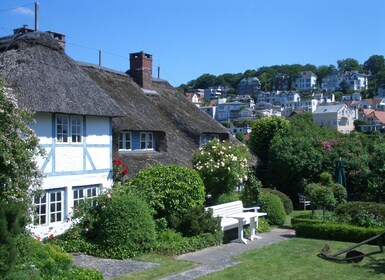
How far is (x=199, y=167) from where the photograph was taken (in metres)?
20.1

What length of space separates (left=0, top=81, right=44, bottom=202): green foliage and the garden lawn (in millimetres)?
4756

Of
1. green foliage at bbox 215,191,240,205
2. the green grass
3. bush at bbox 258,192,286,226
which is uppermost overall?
green foliage at bbox 215,191,240,205

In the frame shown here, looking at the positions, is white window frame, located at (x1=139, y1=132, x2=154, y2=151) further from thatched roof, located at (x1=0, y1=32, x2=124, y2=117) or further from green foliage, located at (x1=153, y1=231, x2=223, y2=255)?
green foliage, located at (x1=153, y1=231, x2=223, y2=255)

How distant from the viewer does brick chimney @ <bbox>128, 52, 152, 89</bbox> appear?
83.9 ft

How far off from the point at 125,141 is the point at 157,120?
252cm

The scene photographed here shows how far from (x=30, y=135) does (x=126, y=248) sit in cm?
439

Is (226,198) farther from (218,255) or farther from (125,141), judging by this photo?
(218,255)

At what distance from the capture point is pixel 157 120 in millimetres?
22125

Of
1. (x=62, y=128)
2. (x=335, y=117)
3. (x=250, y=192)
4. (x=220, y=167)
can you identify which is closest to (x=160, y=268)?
(x=62, y=128)

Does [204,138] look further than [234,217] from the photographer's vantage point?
Yes

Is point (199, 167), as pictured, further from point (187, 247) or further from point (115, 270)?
point (115, 270)

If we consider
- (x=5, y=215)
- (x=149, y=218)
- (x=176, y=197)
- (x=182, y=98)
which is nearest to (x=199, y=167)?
(x=176, y=197)

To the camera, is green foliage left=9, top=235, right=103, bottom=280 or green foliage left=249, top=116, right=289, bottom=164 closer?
green foliage left=9, top=235, right=103, bottom=280

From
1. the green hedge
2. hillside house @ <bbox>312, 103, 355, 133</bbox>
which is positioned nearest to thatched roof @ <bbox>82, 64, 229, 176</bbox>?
the green hedge
